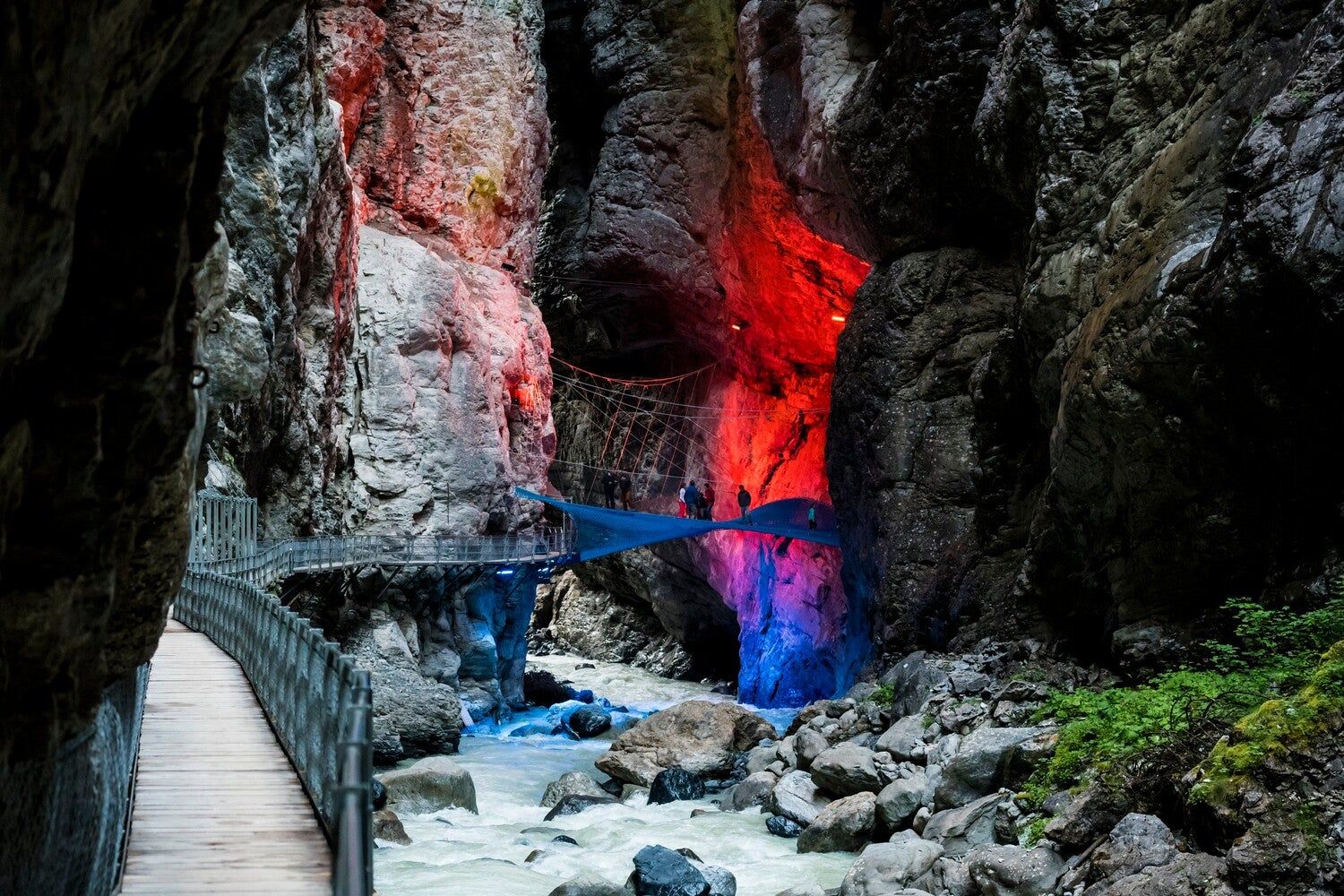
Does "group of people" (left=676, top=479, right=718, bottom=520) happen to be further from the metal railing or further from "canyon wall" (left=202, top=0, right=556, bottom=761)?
"canyon wall" (left=202, top=0, right=556, bottom=761)

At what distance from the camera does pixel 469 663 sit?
2716 cm

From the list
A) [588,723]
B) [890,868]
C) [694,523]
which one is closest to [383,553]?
[588,723]

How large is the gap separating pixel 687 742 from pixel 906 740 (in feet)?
17.1

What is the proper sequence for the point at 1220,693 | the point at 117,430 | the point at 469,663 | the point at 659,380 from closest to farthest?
the point at 117,430, the point at 1220,693, the point at 469,663, the point at 659,380

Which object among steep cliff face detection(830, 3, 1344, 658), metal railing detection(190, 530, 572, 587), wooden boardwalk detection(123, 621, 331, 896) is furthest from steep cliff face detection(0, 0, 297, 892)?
metal railing detection(190, 530, 572, 587)

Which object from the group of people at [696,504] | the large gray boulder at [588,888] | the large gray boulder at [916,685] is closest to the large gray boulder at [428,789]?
the large gray boulder at [588,888]

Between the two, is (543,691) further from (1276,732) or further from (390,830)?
(1276,732)

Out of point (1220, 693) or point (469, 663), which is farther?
point (469, 663)

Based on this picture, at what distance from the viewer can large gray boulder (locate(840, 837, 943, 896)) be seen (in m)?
9.85

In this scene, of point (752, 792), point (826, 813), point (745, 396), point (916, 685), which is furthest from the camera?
point (745, 396)

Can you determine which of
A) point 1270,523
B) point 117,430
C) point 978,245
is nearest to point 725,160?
point 978,245

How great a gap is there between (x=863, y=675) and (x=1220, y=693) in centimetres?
1182

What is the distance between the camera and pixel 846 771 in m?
13.4

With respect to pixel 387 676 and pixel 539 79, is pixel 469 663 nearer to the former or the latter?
pixel 387 676
